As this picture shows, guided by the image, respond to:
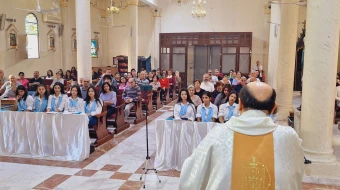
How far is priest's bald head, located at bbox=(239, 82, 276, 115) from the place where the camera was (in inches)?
75.7

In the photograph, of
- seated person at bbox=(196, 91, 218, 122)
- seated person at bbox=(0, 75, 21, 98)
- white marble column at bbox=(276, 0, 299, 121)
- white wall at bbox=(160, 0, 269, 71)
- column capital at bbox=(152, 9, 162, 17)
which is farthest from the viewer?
column capital at bbox=(152, 9, 162, 17)

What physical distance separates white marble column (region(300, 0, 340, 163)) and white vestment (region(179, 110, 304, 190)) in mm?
3193

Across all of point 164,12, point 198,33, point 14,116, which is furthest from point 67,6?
point 14,116

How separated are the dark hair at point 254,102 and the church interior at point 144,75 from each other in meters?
0.37

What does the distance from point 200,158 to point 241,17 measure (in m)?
16.9

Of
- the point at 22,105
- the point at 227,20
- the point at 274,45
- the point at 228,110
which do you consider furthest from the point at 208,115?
the point at 227,20

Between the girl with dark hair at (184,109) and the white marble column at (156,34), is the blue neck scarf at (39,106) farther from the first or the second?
the white marble column at (156,34)

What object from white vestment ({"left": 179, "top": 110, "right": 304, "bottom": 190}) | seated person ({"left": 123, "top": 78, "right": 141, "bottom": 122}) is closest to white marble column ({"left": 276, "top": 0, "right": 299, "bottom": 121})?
seated person ({"left": 123, "top": 78, "right": 141, "bottom": 122})

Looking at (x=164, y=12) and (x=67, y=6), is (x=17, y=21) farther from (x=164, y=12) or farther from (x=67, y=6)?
(x=164, y=12)

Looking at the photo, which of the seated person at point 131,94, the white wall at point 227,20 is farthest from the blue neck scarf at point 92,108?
the white wall at point 227,20

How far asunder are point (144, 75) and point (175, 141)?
6445 millimetres

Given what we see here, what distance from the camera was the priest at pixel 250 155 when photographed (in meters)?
1.93

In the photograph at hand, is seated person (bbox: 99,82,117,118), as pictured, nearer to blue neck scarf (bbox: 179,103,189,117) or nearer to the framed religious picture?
blue neck scarf (bbox: 179,103,189,117)

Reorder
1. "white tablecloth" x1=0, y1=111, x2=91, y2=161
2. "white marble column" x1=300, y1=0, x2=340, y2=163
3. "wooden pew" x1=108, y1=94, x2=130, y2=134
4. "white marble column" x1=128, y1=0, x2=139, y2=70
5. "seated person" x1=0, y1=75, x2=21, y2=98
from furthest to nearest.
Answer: "white marble column" x1=128, y1=0, x2=139, y2=70 < "seated person" x1=0, y1=75, x2=21, y2=98 < "wooden pew" x1=108, y1=94, x2=130, y2=134 < "white tablecloth" x1=0, y1=111, x2=91, y2=161 < "white marble column" x1=300, y1=0, x2=340, y2=163
